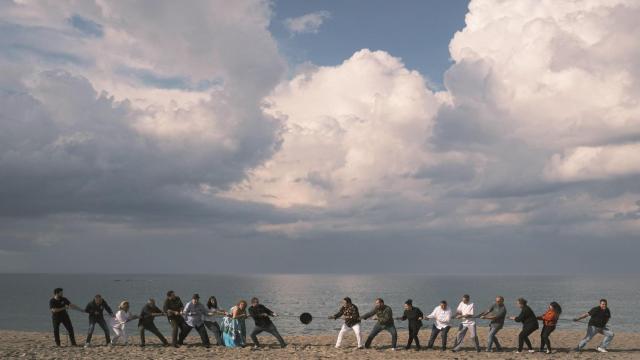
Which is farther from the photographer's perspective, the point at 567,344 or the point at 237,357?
the point at 567,344

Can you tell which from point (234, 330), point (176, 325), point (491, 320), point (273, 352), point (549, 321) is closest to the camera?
point (273, 352)

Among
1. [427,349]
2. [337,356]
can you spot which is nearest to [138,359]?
[337,356]

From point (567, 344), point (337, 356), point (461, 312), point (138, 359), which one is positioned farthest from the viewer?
point (567, 344)

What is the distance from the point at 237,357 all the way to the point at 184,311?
3.18 m

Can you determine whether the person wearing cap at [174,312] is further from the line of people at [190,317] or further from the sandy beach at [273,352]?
the sandy beach at [273,352]

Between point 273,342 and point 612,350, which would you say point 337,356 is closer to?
point 273,342

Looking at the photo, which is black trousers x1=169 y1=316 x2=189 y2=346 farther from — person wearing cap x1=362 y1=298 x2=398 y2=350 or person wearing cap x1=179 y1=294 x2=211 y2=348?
person wearing cap x1=362 y1=298 x2=398 y2=350

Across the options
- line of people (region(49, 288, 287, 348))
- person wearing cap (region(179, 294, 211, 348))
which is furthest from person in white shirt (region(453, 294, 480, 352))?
person wearing cap (region(179, 294, 211, 348))

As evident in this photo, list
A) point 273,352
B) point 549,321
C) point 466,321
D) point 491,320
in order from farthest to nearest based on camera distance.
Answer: point 491,320
point 466,321
point 549,321
point 273,352

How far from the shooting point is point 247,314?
21.0 metres

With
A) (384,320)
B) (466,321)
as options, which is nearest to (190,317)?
(384,320)

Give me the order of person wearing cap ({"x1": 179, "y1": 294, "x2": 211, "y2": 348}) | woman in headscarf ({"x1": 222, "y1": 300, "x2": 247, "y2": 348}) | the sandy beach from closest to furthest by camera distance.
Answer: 1. the sandy beach
2. person wearing cap ({"x1": 179, "y1": 294, "x2": 211, "y2": 348})
3. woman in headscarf ({"x1": 222, "y1": 300, "x2": 247, "y2": 348})

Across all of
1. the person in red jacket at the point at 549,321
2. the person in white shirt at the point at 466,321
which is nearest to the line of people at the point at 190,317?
the person in white shirt at the point at 466,321

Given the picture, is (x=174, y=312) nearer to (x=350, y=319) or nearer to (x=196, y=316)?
(x=196, y=316)
